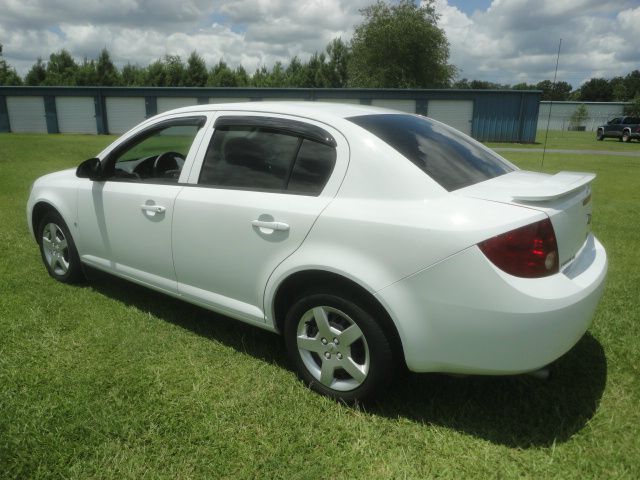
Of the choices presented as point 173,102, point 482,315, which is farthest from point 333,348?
point 173,102

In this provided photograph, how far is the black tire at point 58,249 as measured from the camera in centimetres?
445

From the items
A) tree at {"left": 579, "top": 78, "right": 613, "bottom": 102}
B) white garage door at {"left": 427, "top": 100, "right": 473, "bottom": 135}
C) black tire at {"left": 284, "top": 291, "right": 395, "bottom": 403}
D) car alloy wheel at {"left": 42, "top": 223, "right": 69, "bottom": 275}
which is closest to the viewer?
black tire at {"left": 284, "top": 291, "right": 395, "bottom": 403}

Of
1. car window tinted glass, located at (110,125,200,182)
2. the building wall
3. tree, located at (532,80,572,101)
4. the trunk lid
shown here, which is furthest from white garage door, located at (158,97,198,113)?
the building wall

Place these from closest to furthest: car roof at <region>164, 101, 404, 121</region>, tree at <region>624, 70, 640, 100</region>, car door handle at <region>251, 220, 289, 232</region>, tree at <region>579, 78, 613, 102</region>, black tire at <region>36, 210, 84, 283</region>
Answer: car door handle at <region>251, 220, 289, 232</region>, car roof at <region>164, 101, 404, 121</region>, black tire at <region>36, 210, 84, 283</region>, tree at <region>624, 70, 640, 100</region>, tree at <region>579, 78, 613, 102</region>

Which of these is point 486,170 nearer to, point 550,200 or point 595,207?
point 550,200

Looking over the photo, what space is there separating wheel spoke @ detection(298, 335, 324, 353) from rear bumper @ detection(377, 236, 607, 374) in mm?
555

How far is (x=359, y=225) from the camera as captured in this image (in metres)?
2.53

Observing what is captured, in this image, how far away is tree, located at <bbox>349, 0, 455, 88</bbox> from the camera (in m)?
46.9

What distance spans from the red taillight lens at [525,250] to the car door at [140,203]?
2101 mm

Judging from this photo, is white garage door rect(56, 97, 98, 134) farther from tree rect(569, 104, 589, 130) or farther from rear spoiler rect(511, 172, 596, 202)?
tree rect(569, 104, 589, 130)

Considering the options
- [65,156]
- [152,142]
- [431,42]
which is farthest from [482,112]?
[152,142]

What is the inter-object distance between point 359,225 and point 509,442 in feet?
4.36

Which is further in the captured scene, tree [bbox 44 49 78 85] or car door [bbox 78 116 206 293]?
tree [bbox 44 49 78 85]

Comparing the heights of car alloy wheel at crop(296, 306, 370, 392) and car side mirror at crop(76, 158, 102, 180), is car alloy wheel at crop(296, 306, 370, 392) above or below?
below
